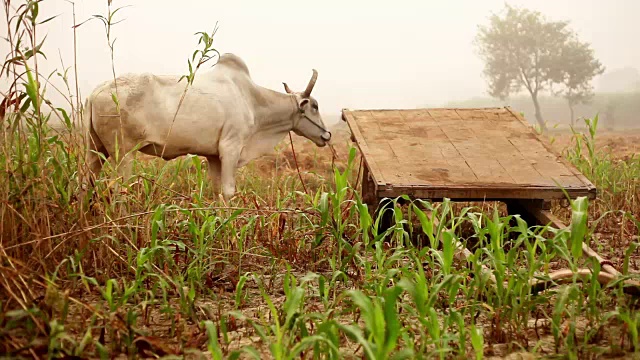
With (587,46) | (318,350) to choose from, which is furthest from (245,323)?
(587,46)

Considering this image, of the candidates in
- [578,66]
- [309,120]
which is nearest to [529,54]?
[578,66]

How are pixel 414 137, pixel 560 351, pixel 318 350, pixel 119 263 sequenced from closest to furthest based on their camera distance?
1. pixel 318 350
2. pixel 560 351
3. pixel 119 263
4. pixel 414 137

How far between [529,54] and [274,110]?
17211mm

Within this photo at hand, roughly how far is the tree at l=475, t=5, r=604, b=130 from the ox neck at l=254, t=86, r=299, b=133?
1640cm

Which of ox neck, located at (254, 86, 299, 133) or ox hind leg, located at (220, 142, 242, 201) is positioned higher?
ox neck, located at (254, 86, 299, 133)

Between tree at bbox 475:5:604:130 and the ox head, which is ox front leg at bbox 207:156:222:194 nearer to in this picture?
the ox head

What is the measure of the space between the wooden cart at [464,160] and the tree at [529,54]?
1628cm

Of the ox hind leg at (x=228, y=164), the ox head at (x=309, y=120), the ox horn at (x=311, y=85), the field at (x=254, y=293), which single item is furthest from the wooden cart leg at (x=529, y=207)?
the ox hind leg at (x=228, y=164)

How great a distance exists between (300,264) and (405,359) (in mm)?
1430

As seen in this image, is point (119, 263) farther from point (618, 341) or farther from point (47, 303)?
point (618, 341)

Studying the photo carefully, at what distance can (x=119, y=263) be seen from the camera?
9.73 feet

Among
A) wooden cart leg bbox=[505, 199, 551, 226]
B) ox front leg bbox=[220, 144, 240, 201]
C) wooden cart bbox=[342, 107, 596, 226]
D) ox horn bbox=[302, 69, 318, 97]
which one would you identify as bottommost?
wooden cart leg bbox=[505, 199, 551, 226]

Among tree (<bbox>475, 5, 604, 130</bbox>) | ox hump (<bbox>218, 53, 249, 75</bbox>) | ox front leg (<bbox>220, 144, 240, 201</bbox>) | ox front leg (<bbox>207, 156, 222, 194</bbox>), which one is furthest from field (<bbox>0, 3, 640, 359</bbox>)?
tree (<bbox>475, 5, 604, 130</bbox>)

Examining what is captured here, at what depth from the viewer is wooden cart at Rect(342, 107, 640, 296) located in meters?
3.56
